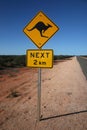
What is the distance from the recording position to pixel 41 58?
5.22m

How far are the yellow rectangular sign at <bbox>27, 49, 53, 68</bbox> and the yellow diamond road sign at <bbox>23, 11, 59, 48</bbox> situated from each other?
20 centimetres

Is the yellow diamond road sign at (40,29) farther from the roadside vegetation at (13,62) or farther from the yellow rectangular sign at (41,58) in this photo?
the roadside vegetation at (13,62)

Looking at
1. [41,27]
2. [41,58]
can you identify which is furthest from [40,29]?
[41,58]

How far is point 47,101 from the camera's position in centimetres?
751

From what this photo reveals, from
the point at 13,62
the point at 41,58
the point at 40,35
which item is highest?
the point at 40,35

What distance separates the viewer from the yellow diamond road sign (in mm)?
5137

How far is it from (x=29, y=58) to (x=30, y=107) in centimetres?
218

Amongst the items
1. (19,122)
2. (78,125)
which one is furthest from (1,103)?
(78,125)

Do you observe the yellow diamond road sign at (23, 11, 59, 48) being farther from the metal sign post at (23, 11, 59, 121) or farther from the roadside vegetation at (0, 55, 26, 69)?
the roadside vegetation at (0, 55, 26, 69)

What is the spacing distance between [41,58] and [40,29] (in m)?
0.79

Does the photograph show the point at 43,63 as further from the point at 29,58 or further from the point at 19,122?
the point at 19,122

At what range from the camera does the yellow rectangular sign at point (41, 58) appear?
Result: 518 cm

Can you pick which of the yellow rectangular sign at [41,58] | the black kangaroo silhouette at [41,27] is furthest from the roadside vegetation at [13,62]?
the black kangaroo silhouette at [41,27]

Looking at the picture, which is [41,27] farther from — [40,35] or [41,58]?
[41,58]
